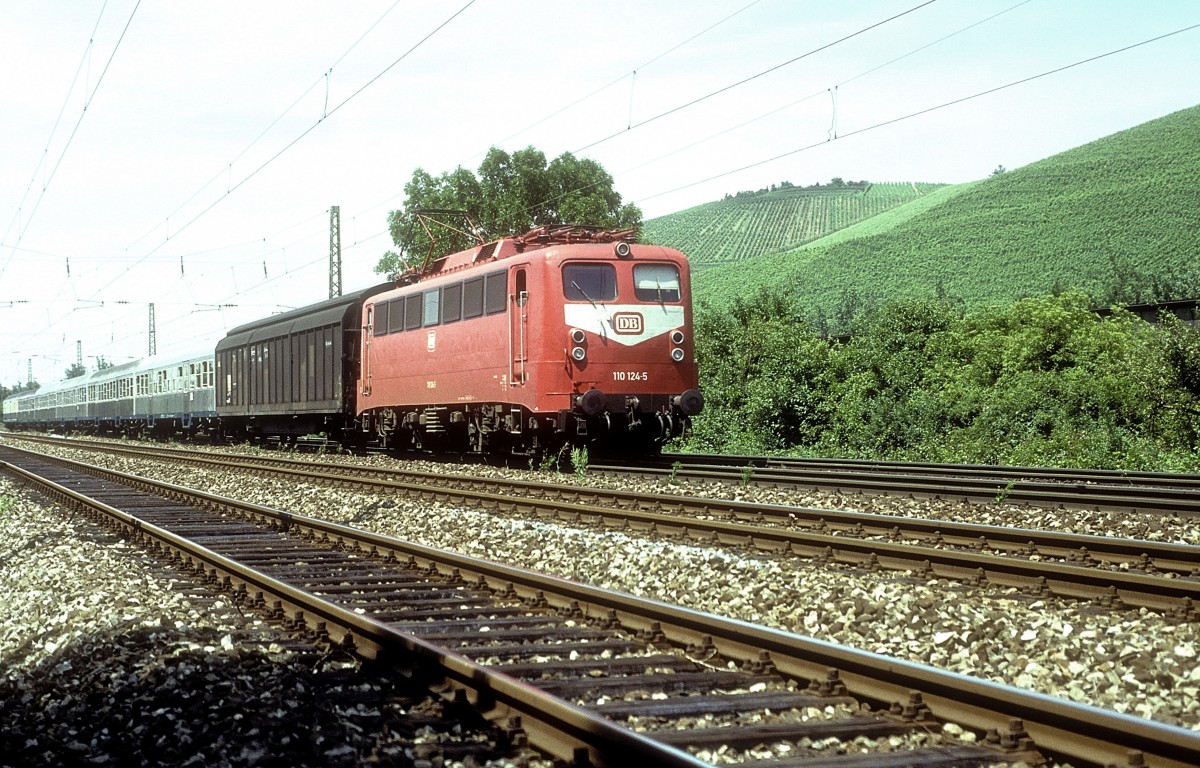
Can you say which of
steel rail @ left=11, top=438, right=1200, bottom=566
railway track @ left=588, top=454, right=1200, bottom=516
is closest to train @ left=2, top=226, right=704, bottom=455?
railway track @ left=588, top=454, right=1200, bottom=516

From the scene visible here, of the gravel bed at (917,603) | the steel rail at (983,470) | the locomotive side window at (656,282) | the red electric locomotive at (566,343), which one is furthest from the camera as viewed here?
the locomotive side window at (656,282)

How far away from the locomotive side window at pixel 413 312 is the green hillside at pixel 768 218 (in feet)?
336

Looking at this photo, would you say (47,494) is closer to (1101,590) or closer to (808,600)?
(808,600)

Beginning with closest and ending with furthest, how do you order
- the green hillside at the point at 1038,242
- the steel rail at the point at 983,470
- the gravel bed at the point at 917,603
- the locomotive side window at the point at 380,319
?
the gravel bed at the point at 917,603 < the steel rail at the point at 983,470 < the locomotive side window at the point at 380,319 < the green hillside at the point at 1038,242

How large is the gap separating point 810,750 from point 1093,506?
8.33 meters

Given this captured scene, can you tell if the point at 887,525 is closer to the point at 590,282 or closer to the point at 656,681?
the point at 656,681

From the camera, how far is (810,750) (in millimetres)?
4316

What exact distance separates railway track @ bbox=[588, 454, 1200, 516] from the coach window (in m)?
3.87

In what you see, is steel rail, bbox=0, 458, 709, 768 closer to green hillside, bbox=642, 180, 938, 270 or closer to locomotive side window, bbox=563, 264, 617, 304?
locomotive side window, bbox=563, 264, 617, 304

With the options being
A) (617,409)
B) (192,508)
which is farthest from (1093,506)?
(192,508)

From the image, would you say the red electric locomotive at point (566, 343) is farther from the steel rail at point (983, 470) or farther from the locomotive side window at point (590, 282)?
the steel rail at point (983, 470)

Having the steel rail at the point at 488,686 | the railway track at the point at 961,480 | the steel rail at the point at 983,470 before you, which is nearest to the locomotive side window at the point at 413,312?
the railway track at the point at 961,480

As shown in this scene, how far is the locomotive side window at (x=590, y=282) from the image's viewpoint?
669 inches

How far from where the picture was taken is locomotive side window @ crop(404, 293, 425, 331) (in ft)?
68.4
